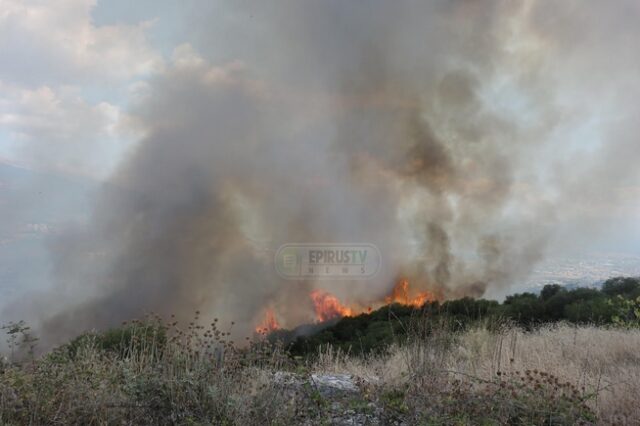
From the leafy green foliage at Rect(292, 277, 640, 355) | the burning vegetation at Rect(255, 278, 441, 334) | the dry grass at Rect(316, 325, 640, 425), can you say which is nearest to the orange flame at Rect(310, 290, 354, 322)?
the burning vegetation at Rect(255, 278, 441, 334)

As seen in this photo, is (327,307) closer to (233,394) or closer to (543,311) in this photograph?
(543,311)

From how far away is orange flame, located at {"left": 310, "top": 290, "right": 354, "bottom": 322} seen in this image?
137ft

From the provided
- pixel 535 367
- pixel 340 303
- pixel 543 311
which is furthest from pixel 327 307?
pixel 535 367

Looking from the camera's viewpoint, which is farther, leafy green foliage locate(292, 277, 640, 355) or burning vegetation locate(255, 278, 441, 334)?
burning vegetation locate(255, 278, 441, 334)

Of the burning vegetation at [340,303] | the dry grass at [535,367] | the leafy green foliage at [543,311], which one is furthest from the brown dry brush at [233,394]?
the burning vegetation at [340,303]

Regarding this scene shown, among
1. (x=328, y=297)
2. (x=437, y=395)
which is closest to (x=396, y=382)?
(x=437, y=395)

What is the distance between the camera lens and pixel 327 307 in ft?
144

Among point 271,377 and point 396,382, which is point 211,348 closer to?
point 271,377

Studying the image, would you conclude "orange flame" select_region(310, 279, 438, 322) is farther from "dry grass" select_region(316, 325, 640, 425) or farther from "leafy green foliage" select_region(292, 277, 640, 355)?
"dry grass" select_region(316, 325, 640, 425)

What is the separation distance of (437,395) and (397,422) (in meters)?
0.51

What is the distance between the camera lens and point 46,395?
3.56m

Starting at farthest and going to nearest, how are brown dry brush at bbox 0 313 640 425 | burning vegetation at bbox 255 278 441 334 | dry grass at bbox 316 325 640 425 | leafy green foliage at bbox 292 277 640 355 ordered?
1. burning vegetation at bbox 255 278 441 334
2. leafy green foliage at bbox 292 277 640 355
3. dry grass at bbox 316 325 640 425
4. brown dry brush at bbox 0 313 640 425

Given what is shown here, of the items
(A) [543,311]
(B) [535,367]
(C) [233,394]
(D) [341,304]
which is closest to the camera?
(C) [233,394]

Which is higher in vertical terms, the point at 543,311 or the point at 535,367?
the point at 543,311
